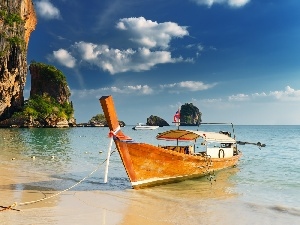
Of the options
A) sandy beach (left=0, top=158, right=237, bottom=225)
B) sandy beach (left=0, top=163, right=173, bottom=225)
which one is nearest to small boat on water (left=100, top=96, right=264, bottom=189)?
sandy beach (left=0, top=158, right=237, bottom=225)

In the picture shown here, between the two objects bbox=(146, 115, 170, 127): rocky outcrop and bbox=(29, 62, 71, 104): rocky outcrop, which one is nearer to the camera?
bbox=(29, 62, 71, 104): rocky outcrop

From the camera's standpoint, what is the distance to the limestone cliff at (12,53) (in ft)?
236

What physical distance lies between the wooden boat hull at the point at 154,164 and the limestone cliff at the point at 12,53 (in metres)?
67.7

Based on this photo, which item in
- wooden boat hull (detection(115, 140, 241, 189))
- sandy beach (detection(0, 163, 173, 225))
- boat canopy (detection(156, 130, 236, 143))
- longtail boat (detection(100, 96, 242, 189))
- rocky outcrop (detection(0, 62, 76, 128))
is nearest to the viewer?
sandy beach (detection(0, 163, 173, 225))

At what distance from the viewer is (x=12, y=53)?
74438mm

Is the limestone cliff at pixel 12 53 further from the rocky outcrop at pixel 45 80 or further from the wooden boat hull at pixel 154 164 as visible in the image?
the wooden boat hull at pixel 154 164

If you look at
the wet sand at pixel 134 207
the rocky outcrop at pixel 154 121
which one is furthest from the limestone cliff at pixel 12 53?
the rocky outcrop at pixel 154 121

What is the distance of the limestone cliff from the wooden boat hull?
67669mm

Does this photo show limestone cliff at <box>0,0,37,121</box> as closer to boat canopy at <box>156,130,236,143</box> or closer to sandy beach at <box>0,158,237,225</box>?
boat canopy at <box>156,130,236,143</box>

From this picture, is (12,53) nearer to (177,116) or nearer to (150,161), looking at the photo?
(177,116)

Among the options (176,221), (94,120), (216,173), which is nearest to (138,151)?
(176,221)

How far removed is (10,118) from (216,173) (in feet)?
243

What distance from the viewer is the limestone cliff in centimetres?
7181

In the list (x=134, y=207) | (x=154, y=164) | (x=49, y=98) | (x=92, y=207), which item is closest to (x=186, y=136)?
(x=154, y=164)
